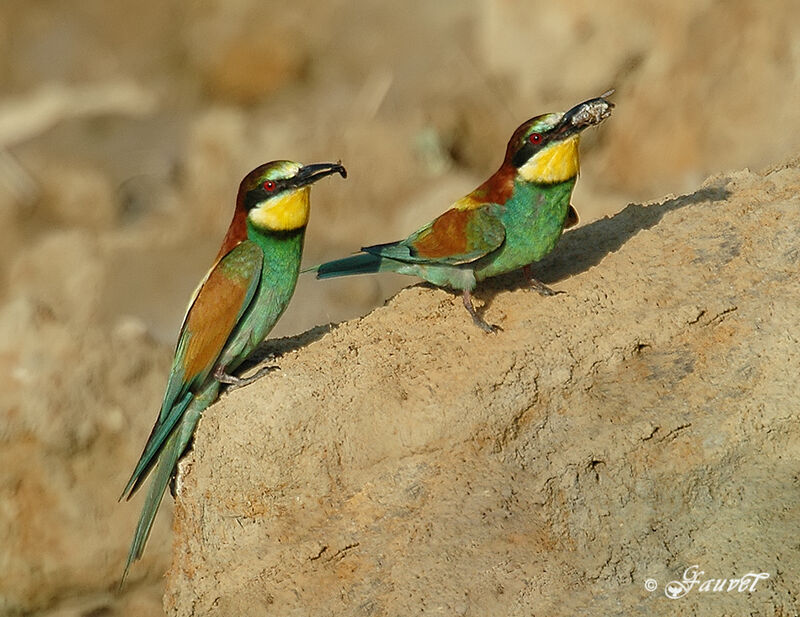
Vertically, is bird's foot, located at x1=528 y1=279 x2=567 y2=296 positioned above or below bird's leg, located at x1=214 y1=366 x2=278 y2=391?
below

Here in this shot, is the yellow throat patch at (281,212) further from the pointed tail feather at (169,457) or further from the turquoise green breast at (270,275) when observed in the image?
the pointed tail feather at (169,457)

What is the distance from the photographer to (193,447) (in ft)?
13.5

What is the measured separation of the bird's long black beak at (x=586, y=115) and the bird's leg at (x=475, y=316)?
667 millimetres

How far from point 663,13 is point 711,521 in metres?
6.53

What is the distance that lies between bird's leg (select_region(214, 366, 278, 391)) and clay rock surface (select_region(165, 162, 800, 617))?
125 mm

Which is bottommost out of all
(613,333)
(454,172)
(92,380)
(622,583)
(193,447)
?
(622,583)

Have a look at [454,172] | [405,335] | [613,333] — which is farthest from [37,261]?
[613,333]

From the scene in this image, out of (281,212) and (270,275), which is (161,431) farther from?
(281,212)

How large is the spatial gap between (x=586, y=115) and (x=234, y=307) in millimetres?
1427

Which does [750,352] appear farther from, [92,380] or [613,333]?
[92,380]

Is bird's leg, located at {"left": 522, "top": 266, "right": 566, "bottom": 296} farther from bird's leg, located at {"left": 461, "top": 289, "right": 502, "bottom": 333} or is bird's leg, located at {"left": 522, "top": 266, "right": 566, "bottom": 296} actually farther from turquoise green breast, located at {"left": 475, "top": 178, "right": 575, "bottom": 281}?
bird's leg, located at {"left": 461, "top": 289, "right": 502, "bottom": 333}

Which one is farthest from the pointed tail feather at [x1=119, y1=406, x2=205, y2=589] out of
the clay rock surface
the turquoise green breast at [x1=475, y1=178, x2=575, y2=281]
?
the turquoise green breast at [x1=475, y1=178, x2=575, y2=281]

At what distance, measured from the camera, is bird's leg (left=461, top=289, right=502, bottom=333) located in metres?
3.80

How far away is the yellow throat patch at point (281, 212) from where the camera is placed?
423 cm
